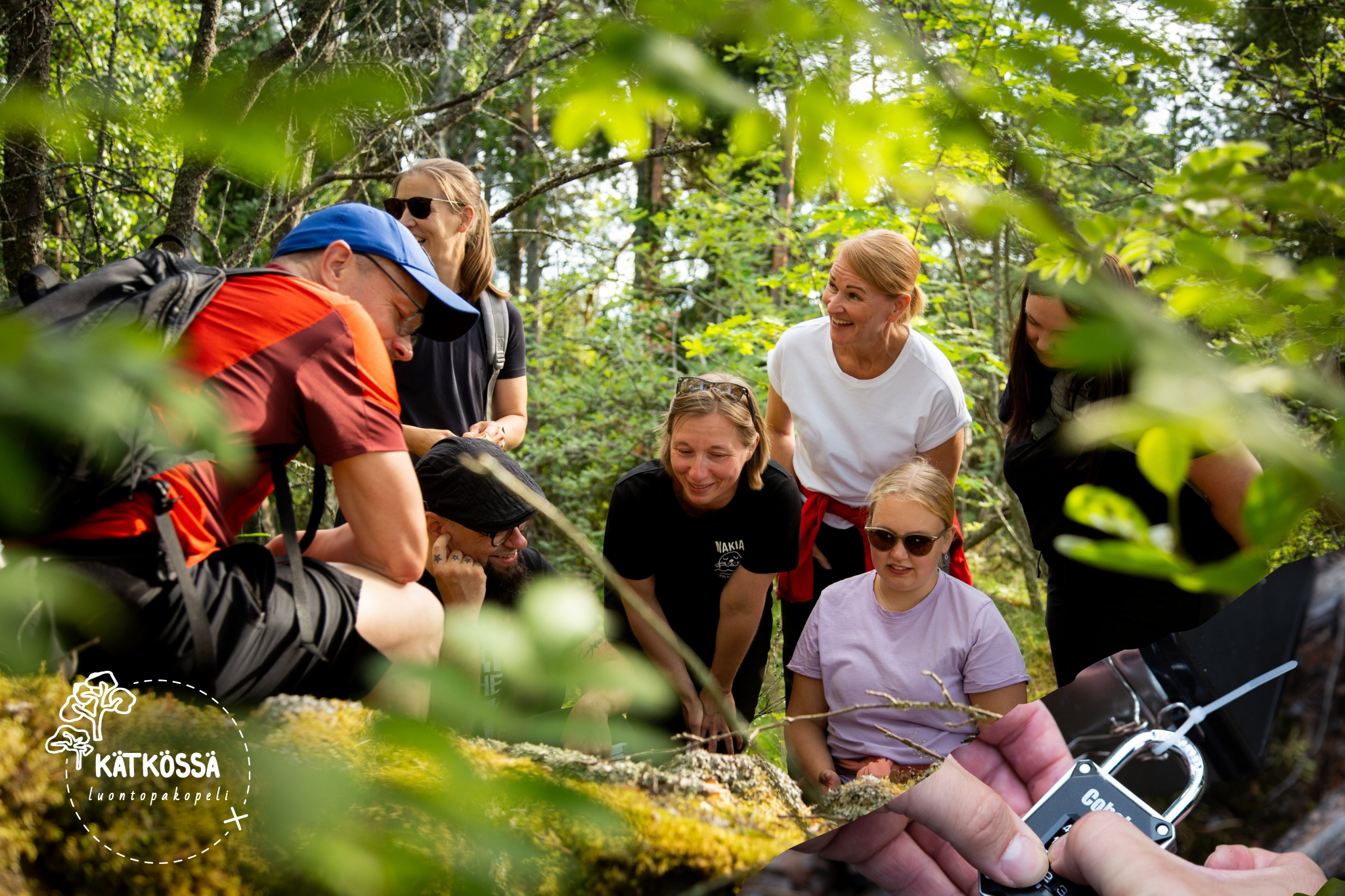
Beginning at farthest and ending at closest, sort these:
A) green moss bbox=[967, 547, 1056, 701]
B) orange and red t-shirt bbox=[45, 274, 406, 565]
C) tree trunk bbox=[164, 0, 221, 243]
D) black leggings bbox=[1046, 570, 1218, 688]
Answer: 1. tree trunk bbox=[164, 0, 221, 243]
2. green moss bbox=[967, 547, 1056, 701]
3. black leggings bbox=[1046, 570, 1218, 688]
4. orange and red t-shirt bbox=[45, 274, 406, 565]

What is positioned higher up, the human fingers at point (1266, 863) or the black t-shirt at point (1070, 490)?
the black t-shirt at point (1070, 490)

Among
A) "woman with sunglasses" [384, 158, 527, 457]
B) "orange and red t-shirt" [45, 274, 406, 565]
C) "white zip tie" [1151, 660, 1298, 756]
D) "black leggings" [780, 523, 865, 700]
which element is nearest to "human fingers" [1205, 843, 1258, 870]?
"white zip tie" [1151, 660, 1298, 756]

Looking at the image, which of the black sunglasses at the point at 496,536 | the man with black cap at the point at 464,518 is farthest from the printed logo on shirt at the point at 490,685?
the black sunglasses at the point at 496,536

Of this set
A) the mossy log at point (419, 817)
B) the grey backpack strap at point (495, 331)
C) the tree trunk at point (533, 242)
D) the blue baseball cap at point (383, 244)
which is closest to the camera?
the mossy log at point (419, 817)

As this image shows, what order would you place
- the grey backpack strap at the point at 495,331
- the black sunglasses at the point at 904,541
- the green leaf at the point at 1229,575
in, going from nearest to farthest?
the green leaf at the point at 1229,575
the black sunglasses at the point at 904,541
the grey backpack strap at the point at 495,331

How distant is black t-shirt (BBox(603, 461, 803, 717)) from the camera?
2756 mm


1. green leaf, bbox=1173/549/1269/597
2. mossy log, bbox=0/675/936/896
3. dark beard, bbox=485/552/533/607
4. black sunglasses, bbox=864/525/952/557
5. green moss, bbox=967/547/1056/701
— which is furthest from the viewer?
green moss, bbox=967/547/1056/701

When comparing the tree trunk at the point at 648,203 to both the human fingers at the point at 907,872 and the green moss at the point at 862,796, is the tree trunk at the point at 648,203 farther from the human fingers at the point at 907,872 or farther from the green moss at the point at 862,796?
the human fingers at the point at 907,872

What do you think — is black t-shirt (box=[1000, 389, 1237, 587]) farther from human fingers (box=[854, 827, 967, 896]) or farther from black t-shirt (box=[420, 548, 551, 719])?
black t-shirt (box=[420, 548, 551, 719])

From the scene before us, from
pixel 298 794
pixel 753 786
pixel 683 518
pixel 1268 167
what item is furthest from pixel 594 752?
pixel 683 518

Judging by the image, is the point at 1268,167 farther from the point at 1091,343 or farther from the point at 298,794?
the point at 298,794

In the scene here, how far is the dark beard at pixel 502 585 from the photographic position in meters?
2.30

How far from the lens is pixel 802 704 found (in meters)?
1.66

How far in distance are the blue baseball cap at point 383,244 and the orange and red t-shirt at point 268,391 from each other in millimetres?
271
